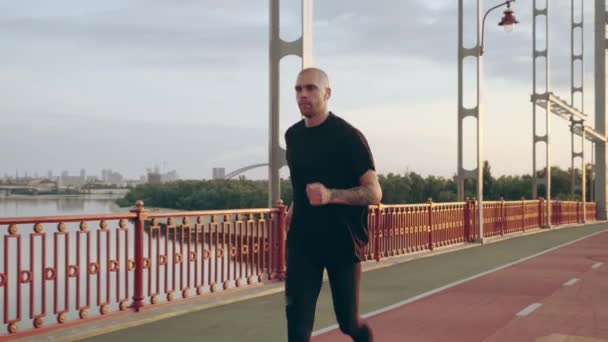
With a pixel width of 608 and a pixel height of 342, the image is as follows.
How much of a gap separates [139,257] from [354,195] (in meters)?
5.03

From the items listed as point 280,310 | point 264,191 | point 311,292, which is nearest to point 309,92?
point 311,292

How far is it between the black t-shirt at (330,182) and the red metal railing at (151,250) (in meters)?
3.40

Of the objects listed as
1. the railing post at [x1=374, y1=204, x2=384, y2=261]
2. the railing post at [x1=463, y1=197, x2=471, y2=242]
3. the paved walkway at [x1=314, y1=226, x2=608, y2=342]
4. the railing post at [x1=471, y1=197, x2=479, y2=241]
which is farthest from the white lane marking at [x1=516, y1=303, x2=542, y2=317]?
the railing post at [x1=471, y1=197, x2=479, y2=241]

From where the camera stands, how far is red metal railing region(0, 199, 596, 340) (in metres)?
7.10

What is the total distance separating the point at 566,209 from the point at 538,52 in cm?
880

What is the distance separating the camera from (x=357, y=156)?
418 centimetres

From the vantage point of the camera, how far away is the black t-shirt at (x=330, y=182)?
4.18 meters

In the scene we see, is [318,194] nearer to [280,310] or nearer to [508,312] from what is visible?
[280,310]

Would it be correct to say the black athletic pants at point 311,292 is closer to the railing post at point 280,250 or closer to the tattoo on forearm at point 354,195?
the tattoo on forearm at point 354,195

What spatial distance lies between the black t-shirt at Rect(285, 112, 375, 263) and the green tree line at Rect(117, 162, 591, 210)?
44831mm

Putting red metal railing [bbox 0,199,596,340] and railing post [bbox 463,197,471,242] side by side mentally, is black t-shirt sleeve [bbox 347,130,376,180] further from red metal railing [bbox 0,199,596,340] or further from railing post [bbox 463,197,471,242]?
railing post [bbox 463,197,471,242]

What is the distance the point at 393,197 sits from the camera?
407 feet

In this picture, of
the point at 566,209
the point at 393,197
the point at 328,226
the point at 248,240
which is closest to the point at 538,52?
the point at 566,209

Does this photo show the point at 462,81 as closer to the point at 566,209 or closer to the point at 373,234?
the point at 373,234
